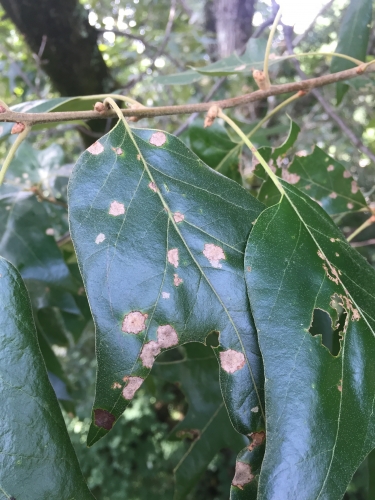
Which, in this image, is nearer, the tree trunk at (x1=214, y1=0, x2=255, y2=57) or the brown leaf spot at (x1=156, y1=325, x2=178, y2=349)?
the brown leaf spot at (x1=156, y1=325, x2=178, y2=349)

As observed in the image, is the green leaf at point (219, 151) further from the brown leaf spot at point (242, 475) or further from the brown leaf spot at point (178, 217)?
the brown leaf spot at point (242, 475)

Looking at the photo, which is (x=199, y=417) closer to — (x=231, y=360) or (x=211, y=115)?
(x=231, y=360)

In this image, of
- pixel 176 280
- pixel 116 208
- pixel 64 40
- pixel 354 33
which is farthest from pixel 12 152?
pixel 64 40

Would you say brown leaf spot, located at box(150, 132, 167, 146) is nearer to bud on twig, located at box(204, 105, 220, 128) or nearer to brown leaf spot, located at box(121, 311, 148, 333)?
bud on twig, located at box(204, 105, 220, 128)

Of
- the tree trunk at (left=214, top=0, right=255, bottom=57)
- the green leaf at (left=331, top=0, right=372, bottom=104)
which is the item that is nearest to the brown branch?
the green leaf at (left=331, top=0, right=372, bottom=104)

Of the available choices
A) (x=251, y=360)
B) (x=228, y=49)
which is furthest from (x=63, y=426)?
(x=228, y=49)

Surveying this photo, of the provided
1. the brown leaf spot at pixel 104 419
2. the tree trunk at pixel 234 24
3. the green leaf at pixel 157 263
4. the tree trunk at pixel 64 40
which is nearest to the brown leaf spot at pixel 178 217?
the green leaf at pixel 157 263

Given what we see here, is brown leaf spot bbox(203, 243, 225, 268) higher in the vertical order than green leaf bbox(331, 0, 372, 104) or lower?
lower
